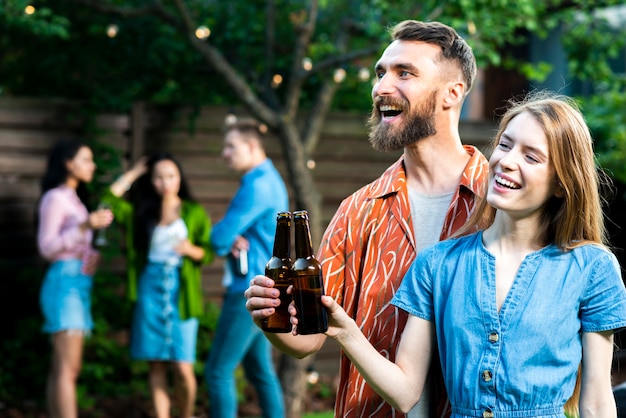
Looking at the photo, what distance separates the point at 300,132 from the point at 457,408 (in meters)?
5.86

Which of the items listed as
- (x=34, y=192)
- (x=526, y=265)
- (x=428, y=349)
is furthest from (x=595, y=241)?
(x=34, y=192)

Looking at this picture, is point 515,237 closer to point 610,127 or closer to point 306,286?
point 306,286

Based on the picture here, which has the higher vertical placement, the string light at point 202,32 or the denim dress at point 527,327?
the string light at point 202,32

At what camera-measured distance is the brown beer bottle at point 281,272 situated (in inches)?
97.3

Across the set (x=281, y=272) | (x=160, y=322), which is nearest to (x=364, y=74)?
(x=160, y=322)

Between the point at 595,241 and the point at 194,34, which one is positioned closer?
the point at 595,241

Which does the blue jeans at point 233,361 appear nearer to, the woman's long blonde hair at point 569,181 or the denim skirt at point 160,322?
the denim skirt at point 160,322

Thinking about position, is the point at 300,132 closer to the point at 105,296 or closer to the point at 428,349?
the point at 105,296

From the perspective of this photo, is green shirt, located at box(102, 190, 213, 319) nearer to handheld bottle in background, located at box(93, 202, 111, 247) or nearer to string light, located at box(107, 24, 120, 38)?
handheld bottle in background, located at box(93, 202, 111, 247)

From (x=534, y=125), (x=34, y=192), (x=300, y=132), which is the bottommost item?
(x=534, y=125)

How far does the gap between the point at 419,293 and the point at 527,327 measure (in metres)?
0.31

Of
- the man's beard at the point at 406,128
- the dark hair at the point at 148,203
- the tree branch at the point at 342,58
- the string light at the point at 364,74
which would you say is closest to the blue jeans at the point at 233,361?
the dark hair at the point at 148,203

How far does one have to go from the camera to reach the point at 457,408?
96.1 inches

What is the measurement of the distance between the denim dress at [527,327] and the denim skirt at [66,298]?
4321 millimetres
